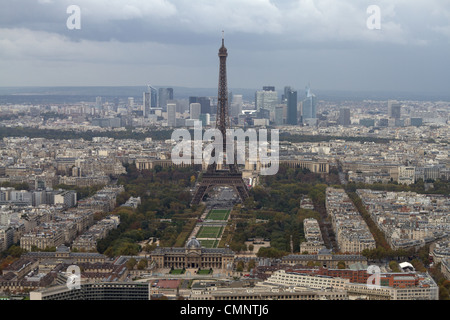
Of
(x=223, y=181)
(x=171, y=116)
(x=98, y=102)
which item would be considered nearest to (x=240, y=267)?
(x=223, y=181)

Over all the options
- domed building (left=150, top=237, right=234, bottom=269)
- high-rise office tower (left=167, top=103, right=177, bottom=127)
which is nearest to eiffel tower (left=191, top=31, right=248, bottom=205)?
domed building (left=150, top=237, right=234, bottom=269)

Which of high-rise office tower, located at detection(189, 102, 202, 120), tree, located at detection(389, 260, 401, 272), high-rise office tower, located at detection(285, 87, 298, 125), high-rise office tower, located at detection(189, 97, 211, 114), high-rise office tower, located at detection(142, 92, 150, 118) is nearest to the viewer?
tree, located at detection(389, 260, 401, 272)

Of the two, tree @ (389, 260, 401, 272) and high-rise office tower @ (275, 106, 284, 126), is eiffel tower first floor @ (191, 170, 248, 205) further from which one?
high-rise office tower @ (275, 106, 284, 126)

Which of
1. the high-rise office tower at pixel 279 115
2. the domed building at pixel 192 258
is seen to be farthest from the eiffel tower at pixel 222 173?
the high-rise office tower at pixel 279 115

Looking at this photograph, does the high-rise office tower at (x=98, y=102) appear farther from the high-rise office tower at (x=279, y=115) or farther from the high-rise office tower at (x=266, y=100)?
the high-rise office tower at (x=279, y=115)

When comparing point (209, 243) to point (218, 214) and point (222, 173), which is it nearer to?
point (218, 214)
